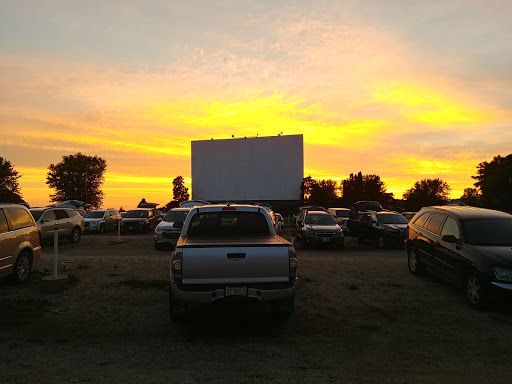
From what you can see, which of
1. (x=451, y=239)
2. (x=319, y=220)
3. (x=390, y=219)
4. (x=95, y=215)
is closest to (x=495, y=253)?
(x=451, y=239)

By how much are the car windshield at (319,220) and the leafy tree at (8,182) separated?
57.4 metres

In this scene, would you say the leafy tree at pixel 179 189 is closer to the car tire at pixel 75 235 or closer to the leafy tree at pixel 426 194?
the leafy tree at pixel 426 194

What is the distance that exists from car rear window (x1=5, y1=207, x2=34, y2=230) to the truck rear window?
15.7 feet

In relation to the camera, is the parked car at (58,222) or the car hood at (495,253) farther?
the parked car at (58,222)

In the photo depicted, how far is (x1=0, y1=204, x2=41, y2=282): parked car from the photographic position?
→ 861 centimetres

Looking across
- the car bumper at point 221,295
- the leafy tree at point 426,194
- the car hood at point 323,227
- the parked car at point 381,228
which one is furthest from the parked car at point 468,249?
the leafy tree at point 426,194

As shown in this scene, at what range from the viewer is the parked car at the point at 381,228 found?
17641mm

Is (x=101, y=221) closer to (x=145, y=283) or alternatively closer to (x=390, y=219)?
(x=390, y=219)

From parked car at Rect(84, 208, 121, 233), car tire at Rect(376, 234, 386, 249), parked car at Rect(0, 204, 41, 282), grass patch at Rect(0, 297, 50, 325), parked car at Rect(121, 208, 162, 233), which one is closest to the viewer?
grass patch at Rect(0, 297, 50, 325)

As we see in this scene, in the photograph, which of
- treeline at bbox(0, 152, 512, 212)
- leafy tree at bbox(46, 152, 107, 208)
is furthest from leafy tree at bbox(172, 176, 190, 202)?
leafy tree at bbox(46, 152, 107, 208)

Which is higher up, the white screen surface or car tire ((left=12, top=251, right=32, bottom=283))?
the white screen surface

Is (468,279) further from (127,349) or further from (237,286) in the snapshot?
(127,349)

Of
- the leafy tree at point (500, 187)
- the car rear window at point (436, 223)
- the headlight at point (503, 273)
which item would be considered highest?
the leafy tree at point (500, 187)

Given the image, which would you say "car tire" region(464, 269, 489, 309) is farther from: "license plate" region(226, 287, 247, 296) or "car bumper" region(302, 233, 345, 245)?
"car bumper" region(302, 233, 345, 245)
